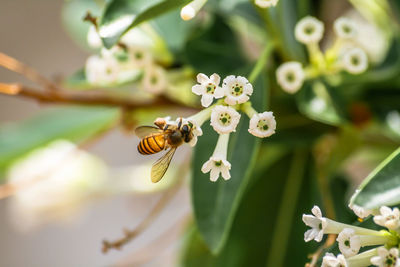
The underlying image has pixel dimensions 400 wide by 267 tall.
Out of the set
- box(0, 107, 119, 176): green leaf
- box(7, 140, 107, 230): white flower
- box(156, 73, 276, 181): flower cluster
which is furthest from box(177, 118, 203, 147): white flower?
box(7, 140, 107, 230): white flower

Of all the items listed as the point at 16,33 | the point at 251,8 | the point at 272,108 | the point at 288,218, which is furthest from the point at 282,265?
the point at 16,33

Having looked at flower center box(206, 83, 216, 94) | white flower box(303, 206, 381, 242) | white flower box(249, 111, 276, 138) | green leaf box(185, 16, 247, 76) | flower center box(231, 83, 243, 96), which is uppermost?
green leaf box(185, 16, 247, 76)

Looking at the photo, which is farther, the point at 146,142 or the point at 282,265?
the point at 282,265

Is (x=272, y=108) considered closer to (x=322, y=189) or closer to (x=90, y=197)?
(x=322, y=189)

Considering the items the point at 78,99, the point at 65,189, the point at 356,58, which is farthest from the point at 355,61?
the point at 65,189

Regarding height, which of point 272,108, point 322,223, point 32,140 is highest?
point 32,140

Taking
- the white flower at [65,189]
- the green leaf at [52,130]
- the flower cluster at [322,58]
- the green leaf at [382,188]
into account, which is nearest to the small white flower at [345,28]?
the flower cluster at [322,58]

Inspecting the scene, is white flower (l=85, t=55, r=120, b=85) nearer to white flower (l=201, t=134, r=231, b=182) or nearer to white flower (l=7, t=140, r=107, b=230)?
white flower (l=201, t=134, r=231, b=182)
